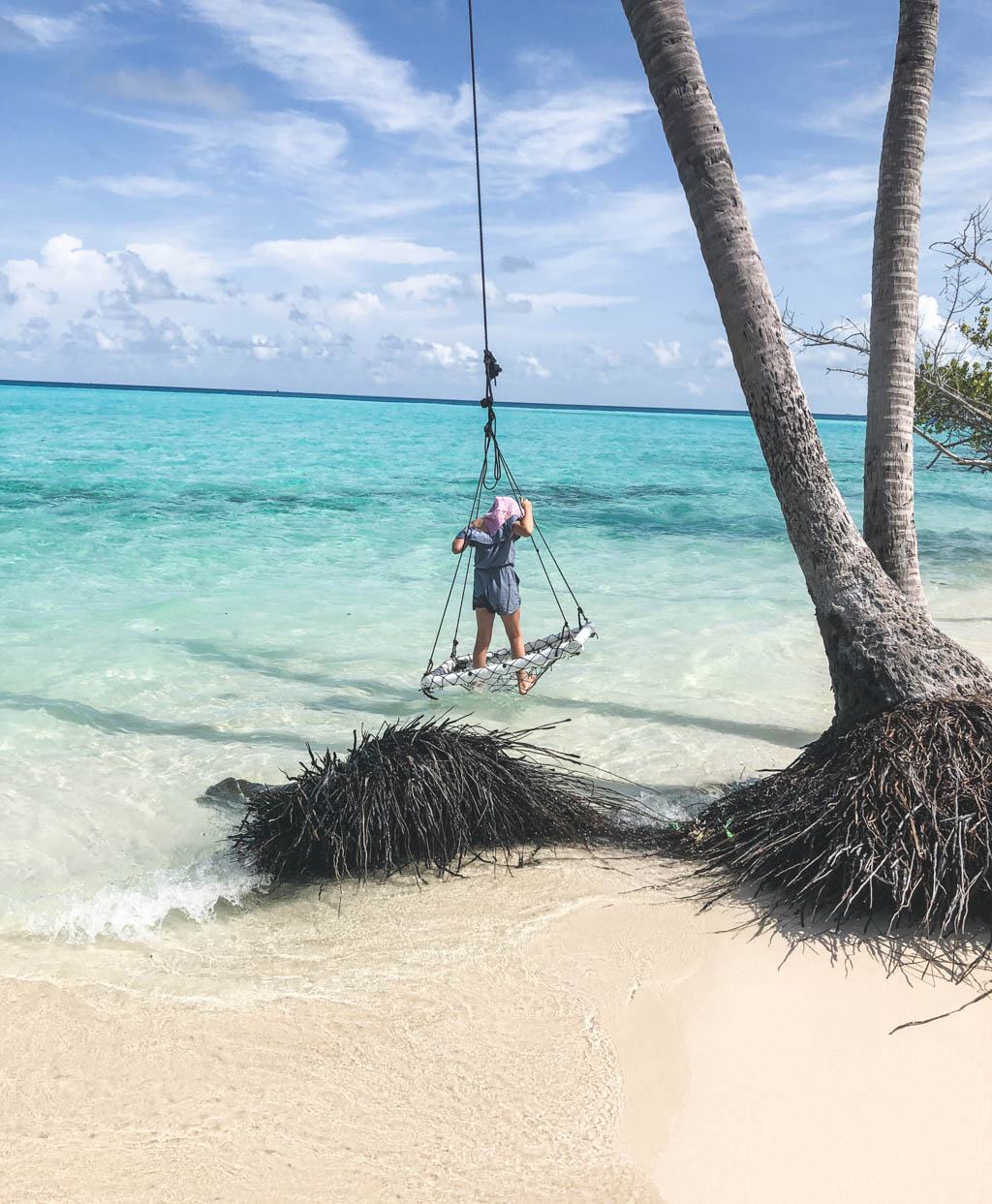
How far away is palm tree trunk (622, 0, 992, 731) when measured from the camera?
465 cm

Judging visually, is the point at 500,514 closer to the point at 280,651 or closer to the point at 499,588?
the point at 499,588

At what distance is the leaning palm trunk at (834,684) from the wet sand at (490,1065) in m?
0.41

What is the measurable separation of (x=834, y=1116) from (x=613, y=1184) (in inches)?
28.9

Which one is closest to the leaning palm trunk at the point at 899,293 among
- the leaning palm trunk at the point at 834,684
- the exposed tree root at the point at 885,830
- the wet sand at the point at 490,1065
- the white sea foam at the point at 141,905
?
the leaning palm trunk at the point at 834,684

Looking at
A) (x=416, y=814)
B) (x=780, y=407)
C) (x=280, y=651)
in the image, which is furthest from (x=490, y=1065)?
(x=280, y=651)

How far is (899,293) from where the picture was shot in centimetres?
525

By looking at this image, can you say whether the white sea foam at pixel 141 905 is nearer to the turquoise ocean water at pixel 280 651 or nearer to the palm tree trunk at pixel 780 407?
the turquoise ocean water at pixel 280 651

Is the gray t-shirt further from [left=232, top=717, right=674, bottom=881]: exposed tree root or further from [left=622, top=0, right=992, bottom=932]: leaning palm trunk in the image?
[left=622, top=0, right=992, bottom=932]: leaning palm trunk

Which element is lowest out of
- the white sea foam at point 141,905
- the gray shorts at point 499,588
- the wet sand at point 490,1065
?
the white sea foam at point 141,905

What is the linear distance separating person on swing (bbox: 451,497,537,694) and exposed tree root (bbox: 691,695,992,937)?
3370 millimetres

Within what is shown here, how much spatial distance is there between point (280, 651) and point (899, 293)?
→ 6.59 meters

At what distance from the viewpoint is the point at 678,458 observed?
47.1 metres

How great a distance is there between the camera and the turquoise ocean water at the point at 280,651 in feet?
18.4

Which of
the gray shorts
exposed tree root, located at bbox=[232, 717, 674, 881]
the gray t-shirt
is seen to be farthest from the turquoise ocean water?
the gray t-shirt
